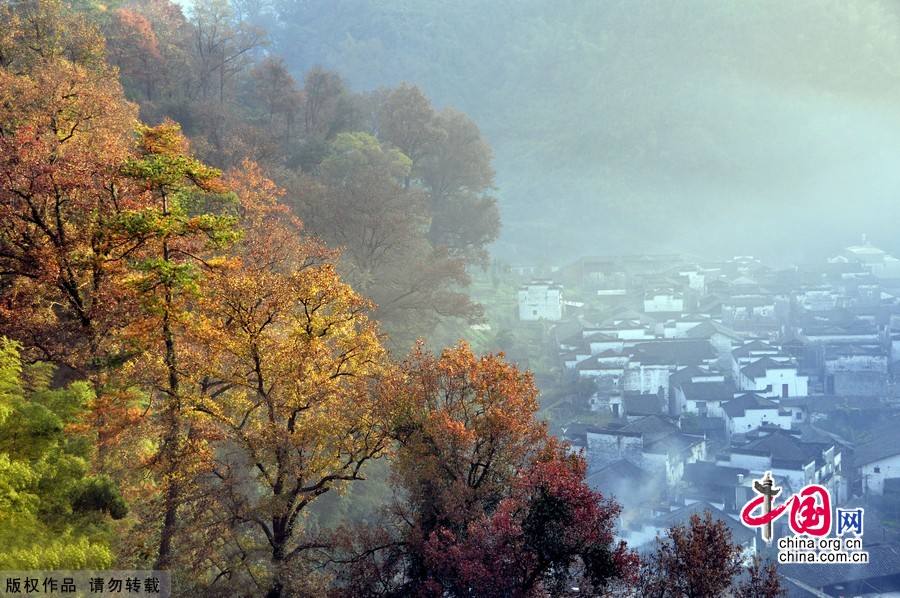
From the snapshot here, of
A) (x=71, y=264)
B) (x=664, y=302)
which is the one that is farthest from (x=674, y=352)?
(x=71, y=264)

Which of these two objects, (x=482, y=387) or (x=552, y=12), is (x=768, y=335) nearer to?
(x=482, y=387)

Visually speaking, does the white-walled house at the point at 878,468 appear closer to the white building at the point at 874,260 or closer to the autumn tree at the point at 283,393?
the autumn tree at the point at 283,393

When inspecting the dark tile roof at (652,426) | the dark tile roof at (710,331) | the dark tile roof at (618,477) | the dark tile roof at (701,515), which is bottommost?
the dark tile roof at (701,515)

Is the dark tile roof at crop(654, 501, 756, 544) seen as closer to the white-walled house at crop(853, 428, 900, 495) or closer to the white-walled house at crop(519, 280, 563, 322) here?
the white-walled house at crop(853, 428, 900, 495)

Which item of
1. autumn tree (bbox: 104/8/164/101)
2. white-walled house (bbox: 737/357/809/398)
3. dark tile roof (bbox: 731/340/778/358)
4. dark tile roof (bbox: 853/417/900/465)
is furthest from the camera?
dark tile roof (bbox: 731/340/778/358)

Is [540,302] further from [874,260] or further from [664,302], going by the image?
[874,260]

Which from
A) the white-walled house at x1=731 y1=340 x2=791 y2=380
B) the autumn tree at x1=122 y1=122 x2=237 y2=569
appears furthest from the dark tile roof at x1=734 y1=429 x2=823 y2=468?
the autumn tree at x1=122 y1=122 x2=237 y2=569

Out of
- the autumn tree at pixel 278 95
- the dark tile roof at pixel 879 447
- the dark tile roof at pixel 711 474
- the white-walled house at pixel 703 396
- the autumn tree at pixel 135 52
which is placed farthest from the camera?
the autumn tree at pixel 278 95

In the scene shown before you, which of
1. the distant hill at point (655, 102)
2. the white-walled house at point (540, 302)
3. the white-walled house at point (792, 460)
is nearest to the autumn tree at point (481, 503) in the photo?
the white-walled house at point (792, 460)
